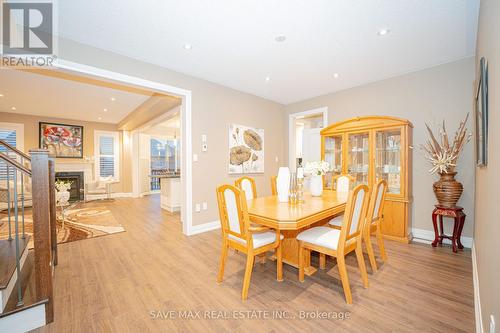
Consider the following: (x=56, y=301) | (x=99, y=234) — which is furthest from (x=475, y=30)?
(x=99, y=234)

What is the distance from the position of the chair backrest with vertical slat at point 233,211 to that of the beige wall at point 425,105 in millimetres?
3057

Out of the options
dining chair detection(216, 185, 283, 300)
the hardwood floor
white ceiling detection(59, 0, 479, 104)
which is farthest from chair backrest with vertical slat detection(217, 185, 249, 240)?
white ceiling detection(59, 0, 479, 104)

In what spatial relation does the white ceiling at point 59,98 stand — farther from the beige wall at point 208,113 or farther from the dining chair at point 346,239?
the dining chair at point 346,239

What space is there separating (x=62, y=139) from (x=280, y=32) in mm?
7693

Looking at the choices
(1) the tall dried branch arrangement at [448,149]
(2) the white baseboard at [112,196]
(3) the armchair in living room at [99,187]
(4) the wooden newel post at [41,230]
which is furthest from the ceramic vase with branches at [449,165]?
(2) the white baseboard at [112,196]

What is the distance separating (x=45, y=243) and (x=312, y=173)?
8.75 feet

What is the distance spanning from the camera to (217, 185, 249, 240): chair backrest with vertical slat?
1854mm

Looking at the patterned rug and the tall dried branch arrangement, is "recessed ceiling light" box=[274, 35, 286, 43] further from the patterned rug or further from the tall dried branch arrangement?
the patterned rug

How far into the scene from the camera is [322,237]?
2029 mm

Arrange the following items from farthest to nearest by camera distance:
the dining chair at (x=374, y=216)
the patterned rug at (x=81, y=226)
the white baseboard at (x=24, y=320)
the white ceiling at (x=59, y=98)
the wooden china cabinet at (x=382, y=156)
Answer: the white ceiling at (x=59, y=98) < the patterned rug at (x=81, y=226) < the wooden china cabinet at (x=382, y=156) < the dining chair at (x=374, y=216) < the white baseboard at (x=24, y=320)

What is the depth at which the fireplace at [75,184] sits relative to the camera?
22.4 feet

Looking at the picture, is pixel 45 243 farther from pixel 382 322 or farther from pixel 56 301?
pixel 382 322

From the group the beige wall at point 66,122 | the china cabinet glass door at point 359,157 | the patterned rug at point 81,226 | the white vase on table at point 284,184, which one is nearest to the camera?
the white vase on table at point 284,184

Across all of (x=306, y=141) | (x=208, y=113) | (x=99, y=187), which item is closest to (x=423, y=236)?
(x=306, y=141)
